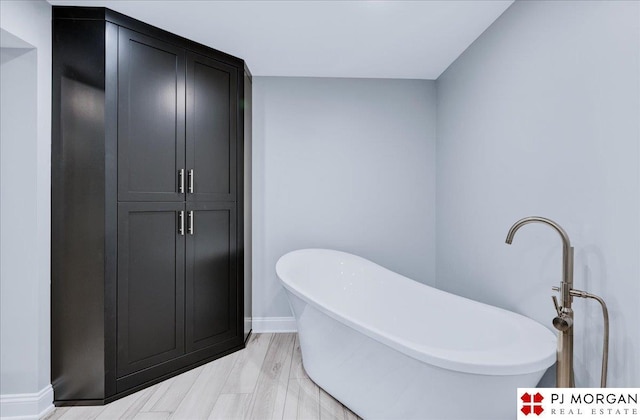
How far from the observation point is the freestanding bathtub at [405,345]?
1.31 metres

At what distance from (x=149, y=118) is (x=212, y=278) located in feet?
3.79

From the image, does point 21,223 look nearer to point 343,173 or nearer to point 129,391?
point 129,391

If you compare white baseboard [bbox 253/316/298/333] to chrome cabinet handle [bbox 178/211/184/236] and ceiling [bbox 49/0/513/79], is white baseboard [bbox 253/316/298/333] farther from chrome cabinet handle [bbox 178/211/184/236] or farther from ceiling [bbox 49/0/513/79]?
ceiling [bbox 49/0/513/79]

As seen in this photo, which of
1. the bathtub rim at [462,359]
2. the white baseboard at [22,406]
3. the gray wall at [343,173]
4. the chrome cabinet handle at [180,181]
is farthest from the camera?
the gray wall at [343,173]

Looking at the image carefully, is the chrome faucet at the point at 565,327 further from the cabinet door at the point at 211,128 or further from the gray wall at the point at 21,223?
the gray wall at the point at 21,223

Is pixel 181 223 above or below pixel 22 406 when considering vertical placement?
above

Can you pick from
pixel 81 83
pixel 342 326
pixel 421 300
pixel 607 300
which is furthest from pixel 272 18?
pixel 607 300

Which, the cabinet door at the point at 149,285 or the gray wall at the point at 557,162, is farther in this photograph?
the cabinet door at the point at 149,285

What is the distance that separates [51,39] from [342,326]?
2.25 meters

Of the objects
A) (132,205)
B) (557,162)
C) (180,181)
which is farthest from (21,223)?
(557,162)

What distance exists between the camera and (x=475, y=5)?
1.95 meters

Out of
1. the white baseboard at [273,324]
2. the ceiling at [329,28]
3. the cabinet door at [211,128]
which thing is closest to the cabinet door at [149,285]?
the cabinet door at [211,128]

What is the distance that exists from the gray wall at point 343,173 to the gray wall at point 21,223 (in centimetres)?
154

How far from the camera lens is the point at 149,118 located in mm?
2172
